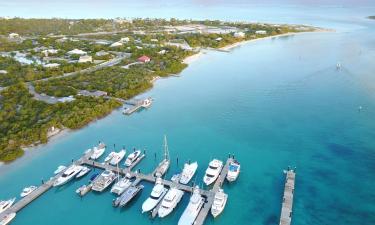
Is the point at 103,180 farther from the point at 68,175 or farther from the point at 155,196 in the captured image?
the point at 155,196

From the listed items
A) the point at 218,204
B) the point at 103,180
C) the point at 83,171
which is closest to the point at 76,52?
the point at 83,171

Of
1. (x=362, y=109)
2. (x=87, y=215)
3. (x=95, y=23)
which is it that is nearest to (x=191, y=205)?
(x=87, y=215)

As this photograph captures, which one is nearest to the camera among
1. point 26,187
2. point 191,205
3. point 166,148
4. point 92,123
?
point 191,205

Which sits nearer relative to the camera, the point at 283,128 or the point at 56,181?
the point at 56,181

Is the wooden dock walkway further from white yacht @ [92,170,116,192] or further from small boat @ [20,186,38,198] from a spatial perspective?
small boat @ [20,186,38,198]

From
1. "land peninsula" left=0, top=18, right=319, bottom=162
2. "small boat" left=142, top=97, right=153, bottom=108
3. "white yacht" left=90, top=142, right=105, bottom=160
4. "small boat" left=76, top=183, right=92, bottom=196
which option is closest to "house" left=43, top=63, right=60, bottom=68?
"land peninsula" left=0, top=18, right=319, bottom=162

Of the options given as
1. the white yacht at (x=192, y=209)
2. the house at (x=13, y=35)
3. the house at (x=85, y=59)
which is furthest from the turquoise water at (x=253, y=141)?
the house at (x=13, y=35)

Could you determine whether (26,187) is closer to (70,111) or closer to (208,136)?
(70,111)
